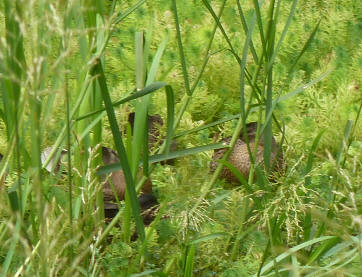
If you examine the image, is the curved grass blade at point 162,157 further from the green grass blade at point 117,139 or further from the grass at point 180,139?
the green grass blade at point 117,139

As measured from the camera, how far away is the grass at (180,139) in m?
1.26

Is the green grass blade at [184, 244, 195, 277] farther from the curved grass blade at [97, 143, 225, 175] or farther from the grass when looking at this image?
the curved grass blade at [97, 143, 225, 175]

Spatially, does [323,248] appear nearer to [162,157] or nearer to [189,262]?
[189,262]

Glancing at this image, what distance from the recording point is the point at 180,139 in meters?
2.42

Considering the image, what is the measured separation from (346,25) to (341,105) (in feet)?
2.10

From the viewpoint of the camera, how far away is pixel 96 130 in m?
1.80

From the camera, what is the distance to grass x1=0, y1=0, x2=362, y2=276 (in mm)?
1262

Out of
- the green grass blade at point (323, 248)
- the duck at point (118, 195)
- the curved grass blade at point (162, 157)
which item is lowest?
the duck at point (118, 195)

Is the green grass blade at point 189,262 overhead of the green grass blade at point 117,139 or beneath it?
beneath

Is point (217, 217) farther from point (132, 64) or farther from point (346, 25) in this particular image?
point (346, 25)

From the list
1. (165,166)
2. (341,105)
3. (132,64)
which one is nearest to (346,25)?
(341,105)

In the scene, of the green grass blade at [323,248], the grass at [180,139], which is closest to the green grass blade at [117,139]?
the grass at [180,139]

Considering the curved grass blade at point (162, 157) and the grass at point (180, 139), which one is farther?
the curved grass blade at point (162, 157)

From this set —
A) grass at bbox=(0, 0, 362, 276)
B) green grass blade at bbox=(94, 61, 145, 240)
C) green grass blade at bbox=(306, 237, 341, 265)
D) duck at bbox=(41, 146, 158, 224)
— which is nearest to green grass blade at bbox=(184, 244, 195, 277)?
grass at bbox=(0, 0, 362, 276)
